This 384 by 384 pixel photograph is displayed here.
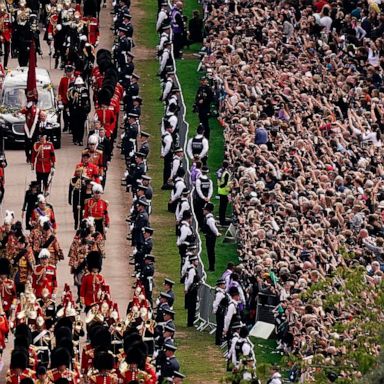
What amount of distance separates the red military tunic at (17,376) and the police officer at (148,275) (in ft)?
25.1

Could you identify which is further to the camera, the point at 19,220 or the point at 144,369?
the point at 19,220

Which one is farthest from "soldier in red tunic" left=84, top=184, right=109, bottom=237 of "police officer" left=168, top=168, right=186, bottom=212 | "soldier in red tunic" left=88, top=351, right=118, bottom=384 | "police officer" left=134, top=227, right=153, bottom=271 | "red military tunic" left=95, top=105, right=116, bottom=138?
"soldier in red tunic" left=88, top=351, right=118, bottom=384

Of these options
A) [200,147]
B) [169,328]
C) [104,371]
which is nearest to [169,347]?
[169,328]

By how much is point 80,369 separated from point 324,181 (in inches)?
329

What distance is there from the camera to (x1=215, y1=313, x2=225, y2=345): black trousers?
51.3 m

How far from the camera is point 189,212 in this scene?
5638 cm

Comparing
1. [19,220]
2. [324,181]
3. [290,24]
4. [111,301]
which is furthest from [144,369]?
[290,24]

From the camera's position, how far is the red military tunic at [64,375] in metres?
44.7

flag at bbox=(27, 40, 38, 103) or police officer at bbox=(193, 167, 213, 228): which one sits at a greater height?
flag at bbox=(27, 40, 38, 103)

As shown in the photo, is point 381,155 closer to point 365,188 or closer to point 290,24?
point 365,188

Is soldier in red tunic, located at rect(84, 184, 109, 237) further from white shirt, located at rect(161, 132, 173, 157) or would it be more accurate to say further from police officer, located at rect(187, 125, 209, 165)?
white shirt, located at rect(161, 132, 173, 157)

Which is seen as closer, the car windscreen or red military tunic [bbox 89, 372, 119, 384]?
red military tunic [bbox 89, 372, 119, 384]

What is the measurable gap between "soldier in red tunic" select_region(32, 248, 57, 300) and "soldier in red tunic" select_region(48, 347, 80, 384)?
18.9ft

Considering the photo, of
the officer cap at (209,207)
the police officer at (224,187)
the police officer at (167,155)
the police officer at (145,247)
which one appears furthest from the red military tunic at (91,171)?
the police officer at (167,155)
